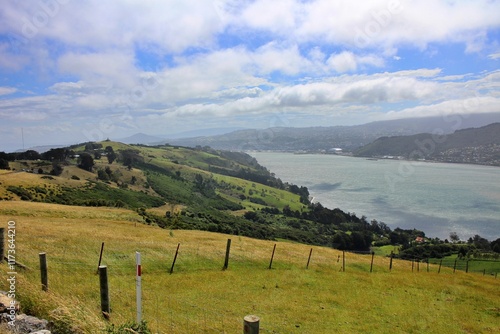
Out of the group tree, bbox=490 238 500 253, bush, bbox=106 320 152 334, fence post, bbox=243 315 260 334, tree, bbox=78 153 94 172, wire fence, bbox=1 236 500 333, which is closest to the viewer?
fence post, bbox=243 315 260 334

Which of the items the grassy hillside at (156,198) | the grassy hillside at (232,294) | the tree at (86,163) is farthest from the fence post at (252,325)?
the tree at (86,163)

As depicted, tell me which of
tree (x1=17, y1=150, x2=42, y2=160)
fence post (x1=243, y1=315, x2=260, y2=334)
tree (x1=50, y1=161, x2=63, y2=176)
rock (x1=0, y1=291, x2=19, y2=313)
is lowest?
rock (x1=0, y1=291, x2=19, y2=313)

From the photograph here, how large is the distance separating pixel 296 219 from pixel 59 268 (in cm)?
16833

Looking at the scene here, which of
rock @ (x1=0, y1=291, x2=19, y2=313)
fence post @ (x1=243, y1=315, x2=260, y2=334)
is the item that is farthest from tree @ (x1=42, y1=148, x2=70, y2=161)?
fence post @ (x1=243, y1=315, x2=260, y2=334)

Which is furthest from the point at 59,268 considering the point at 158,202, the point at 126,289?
the point at 158,202

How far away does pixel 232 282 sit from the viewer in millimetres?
18875

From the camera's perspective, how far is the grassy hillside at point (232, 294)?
10766 mm

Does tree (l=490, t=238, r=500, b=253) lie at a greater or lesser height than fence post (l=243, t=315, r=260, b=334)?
lesser

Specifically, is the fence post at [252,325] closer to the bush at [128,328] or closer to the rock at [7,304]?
the bush at [128,328]

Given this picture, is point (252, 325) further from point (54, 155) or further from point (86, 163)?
point (54, 155)

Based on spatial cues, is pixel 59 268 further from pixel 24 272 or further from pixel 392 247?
pixel 392 247

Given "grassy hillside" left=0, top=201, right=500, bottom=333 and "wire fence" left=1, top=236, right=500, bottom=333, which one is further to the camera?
"wire fence" left=1, top=236, right=500, bottom=333

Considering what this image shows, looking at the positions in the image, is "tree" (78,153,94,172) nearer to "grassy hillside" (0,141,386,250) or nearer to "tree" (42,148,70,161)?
"grassy hillside" (0,141,386,250)

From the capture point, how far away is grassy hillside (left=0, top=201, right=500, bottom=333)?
1077cm
